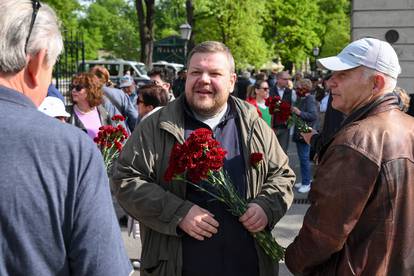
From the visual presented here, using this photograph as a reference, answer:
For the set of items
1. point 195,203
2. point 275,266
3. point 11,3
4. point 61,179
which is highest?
point 11,3

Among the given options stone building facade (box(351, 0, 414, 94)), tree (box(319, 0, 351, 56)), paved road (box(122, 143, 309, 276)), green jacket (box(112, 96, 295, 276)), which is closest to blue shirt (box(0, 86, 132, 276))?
green jacket (box(112, 96, 295, 276))

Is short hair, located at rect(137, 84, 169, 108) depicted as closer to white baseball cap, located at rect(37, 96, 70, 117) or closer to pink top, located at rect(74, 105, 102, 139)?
pink top, located at rect(74, 105, 102, 139)

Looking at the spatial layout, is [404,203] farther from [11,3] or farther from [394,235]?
[11,3]

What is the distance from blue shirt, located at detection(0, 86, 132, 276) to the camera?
158 cm

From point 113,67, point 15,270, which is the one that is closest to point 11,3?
point 15,270

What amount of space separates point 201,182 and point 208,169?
0.26 m

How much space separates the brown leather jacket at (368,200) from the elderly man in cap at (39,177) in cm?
108

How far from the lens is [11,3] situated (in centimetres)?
163

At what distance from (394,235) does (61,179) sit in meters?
1.50

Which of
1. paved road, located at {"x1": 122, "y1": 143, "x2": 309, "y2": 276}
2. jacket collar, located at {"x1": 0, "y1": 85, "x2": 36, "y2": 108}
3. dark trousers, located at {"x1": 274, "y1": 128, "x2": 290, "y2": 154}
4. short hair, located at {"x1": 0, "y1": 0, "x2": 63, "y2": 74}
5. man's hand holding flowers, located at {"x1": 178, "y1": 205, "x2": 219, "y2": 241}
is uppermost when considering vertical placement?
short hair, located at {"x1": 0, "y1": 0, "x2": 63, "y2": 74}

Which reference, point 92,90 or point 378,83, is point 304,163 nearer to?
point 92,90

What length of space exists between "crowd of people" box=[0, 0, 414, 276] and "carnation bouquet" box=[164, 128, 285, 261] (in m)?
0.06

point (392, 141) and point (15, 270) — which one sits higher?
point (392, 141)

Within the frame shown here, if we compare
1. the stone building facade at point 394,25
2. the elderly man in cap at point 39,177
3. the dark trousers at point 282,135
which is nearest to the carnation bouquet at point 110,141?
the elderly man in cap at point 39,177
